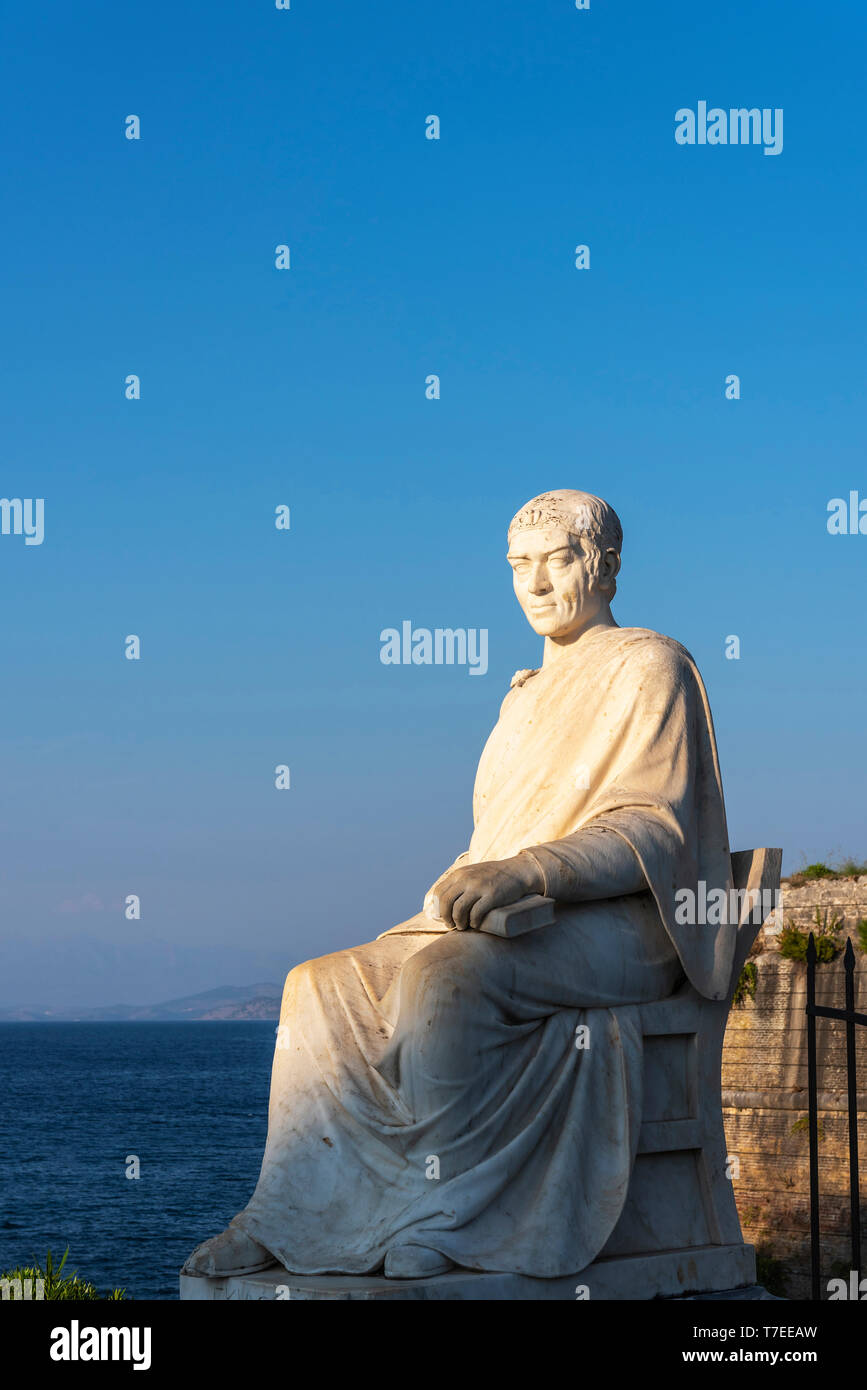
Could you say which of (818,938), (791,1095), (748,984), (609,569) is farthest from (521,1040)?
(748,984)

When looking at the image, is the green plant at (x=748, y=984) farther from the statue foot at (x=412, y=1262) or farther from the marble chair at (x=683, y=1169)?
the statue foot at (x=412, y=1262)

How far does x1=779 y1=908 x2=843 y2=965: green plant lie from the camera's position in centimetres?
1335

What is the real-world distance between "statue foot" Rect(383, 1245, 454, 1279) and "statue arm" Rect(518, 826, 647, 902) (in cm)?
114

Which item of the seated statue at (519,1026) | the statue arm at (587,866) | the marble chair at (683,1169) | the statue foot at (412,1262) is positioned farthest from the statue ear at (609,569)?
the statue foot at (412,1262)

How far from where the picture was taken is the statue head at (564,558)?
598cm

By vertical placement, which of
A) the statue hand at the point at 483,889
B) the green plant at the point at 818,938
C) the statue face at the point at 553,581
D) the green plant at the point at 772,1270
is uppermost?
the statue face at the point at 553,581

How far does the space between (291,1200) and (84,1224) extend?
3920cm

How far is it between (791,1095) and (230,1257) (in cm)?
1004

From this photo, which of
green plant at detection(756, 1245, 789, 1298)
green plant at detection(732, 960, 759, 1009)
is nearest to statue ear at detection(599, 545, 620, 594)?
green plant at detection(732, 960, 759, 1009)

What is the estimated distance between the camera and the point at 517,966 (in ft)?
16.4

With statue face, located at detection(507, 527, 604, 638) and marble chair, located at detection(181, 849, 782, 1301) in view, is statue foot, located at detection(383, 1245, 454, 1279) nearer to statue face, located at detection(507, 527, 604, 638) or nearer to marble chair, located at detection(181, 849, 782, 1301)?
marble chair, located at detection(181, 849, 782, 1301)

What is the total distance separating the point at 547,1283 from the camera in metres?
4.78

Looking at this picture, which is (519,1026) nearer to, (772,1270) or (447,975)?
(447,975)
